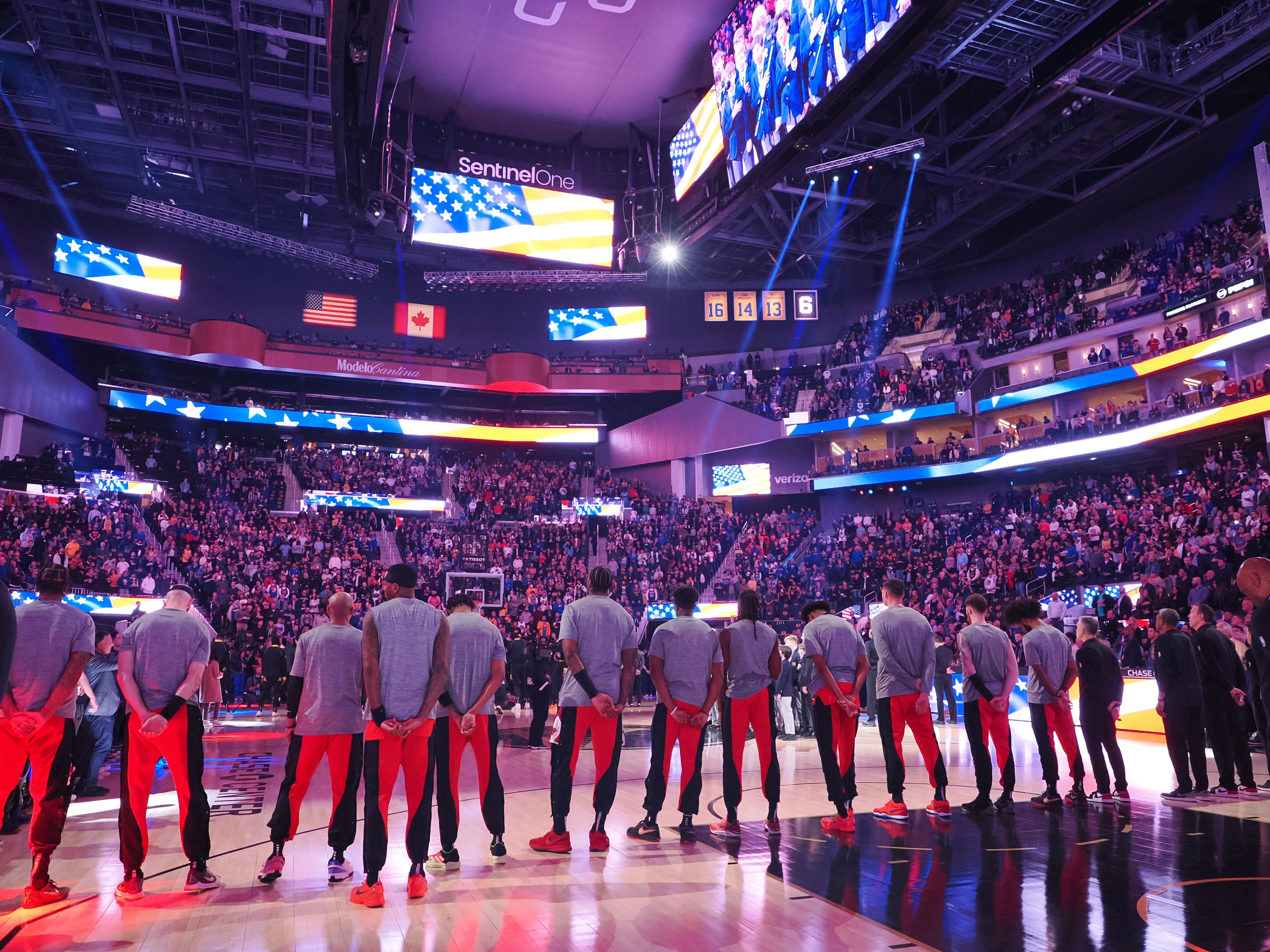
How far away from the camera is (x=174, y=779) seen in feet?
15.3

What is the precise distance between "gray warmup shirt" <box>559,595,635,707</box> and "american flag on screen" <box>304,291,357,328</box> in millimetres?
30248

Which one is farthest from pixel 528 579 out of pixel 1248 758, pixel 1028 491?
pixel 1248 758

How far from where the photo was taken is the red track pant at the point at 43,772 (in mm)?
4422

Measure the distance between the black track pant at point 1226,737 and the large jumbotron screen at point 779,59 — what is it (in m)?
8.58

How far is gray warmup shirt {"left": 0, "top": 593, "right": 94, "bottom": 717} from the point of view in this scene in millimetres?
4469

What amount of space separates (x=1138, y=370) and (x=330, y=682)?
25.8m

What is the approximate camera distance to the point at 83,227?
2842 cm

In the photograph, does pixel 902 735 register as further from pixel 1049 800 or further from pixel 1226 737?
pixel 1226 737

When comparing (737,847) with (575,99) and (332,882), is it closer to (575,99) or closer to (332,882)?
(332,882)

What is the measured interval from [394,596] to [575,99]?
23432mm

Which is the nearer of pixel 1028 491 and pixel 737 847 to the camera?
pixel 737 847

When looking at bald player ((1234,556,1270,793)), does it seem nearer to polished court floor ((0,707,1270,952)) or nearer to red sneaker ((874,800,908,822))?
polished court floor ((0,707,1270,952))

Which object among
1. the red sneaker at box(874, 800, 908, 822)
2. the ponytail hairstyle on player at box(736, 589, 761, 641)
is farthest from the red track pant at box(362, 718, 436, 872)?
the red sneaker at box(874, 800, 908, 822)

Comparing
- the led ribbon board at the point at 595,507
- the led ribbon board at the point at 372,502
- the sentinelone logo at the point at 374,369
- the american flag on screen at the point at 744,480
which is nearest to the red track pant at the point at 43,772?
the led ribbon board at the point at 372,502
